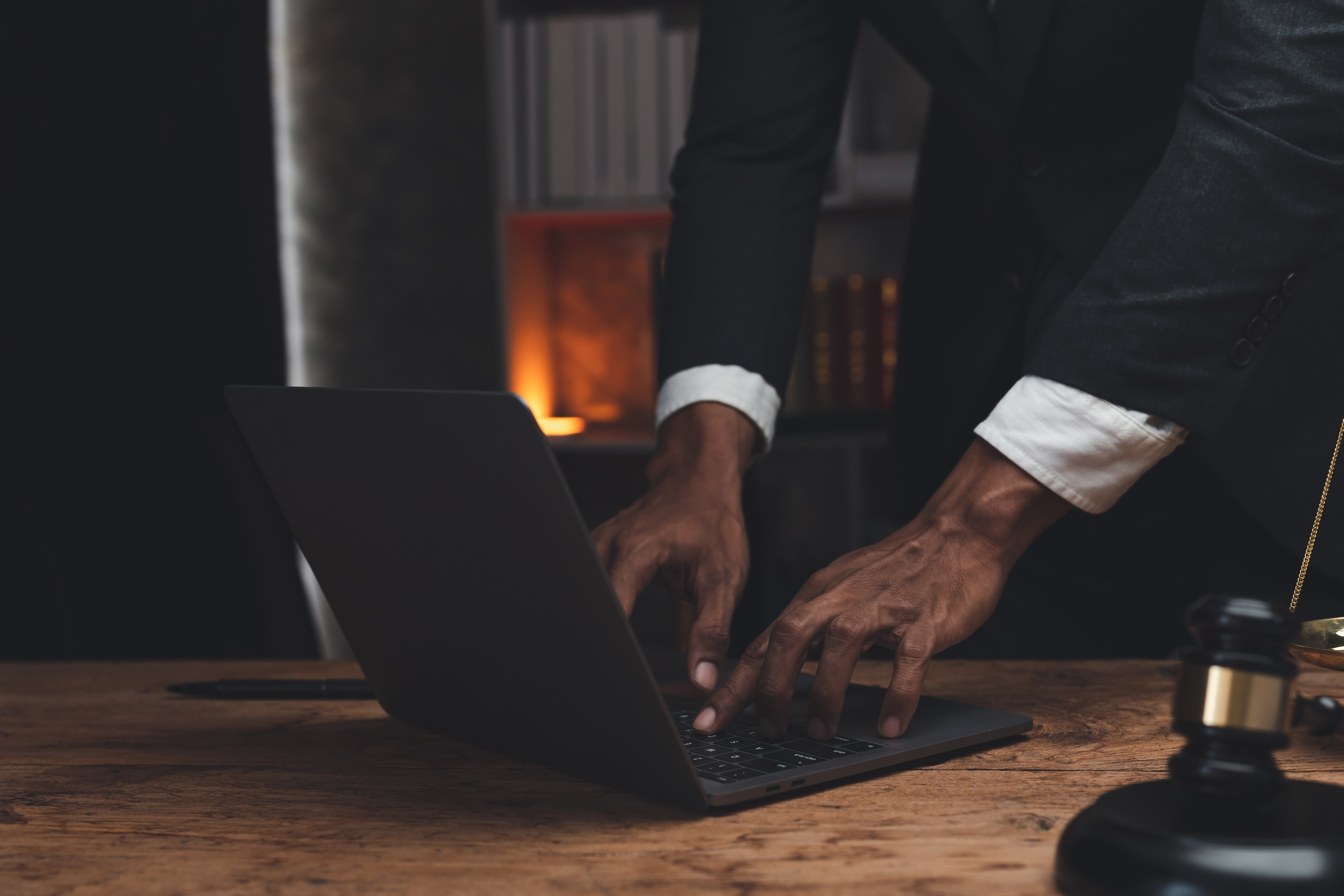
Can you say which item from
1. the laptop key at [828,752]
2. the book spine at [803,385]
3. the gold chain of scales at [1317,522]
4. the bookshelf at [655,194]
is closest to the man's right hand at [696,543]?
the laptop key at [828,752]

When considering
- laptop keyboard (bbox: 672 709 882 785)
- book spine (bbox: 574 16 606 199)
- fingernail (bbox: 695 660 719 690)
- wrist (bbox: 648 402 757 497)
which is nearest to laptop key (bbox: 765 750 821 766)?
laptop keyboard (bbox: 672 709 882 785)

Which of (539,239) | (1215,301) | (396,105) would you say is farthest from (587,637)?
(396,105)

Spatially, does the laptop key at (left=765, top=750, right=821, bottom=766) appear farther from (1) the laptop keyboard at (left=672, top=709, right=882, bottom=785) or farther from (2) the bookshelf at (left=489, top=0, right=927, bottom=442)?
(2) the bookshelf at (left=489, top=0, right=927, bottom=442)

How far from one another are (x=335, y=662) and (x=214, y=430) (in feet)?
2.28

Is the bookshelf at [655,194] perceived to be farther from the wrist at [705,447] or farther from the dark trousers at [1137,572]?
the wrist at [705,447]

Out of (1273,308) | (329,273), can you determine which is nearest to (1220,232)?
(1273,308)

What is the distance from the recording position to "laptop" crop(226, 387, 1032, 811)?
1.69 feet

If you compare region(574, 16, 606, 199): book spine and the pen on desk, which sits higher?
region(574, 16, 606, 199): book spine

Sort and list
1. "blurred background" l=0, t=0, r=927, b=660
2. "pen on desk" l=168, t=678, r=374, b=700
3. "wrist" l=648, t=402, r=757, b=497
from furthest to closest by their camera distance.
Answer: "blurred background" l=0, t=0, r=927, b=660 → "wrist" l=648, t=402, r=757, b=497 → "pen on desk" l=168, t=678, r=374, b=700

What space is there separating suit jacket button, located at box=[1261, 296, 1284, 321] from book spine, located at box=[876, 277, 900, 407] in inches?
73.2

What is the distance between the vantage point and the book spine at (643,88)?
101 inches

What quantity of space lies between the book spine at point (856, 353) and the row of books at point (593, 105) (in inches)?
20.1

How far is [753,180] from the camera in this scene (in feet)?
3.76

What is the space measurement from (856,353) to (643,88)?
29.7 inches
